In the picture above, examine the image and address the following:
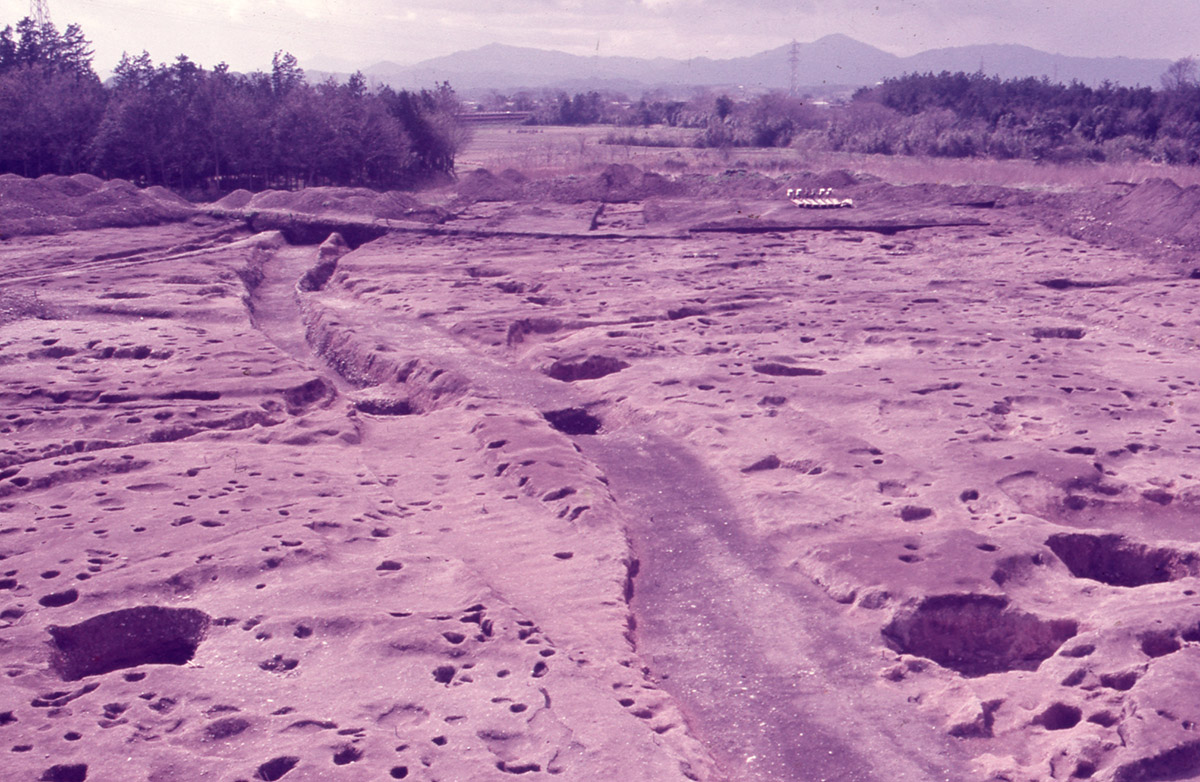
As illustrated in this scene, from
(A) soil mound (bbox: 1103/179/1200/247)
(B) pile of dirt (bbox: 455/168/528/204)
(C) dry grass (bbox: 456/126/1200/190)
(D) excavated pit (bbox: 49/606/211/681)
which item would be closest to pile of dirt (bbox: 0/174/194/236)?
(B) pile of dirt (bbox: 455/168/528/204)

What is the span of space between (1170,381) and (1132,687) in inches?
301

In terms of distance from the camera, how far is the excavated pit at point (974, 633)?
7.50m

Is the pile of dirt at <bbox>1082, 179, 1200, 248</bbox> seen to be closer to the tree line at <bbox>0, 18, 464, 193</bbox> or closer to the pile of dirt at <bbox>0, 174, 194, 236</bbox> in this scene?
the pile of dirt at <bbox>0, 174, 194, 236</bbox>

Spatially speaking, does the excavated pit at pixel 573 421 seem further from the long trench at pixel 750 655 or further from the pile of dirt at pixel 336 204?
the pile of dirt at pixel 336 204

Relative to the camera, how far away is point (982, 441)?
35.6 ft

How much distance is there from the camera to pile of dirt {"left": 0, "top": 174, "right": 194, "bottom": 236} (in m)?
24.8

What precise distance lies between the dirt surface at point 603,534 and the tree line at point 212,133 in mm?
19255

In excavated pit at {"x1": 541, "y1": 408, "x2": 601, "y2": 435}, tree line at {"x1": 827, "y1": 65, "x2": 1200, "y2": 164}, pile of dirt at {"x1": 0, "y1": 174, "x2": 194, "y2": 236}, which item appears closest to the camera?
excavated pit at {"x1": 541, "y1": 408, "x2": 601, "y2": 435}

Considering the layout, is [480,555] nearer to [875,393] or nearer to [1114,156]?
[875,393]

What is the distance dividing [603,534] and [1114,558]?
14.7 feet

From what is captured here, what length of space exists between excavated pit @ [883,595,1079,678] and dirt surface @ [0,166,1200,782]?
2cm

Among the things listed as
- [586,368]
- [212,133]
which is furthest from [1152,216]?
[212,133]

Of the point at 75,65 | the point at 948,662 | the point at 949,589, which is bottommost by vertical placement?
the point at 948,662

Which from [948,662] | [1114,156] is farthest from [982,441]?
[1114,156]
